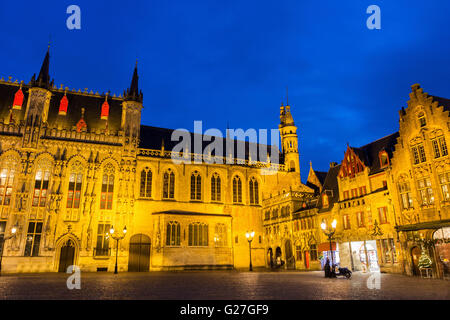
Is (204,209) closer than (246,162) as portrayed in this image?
Yes

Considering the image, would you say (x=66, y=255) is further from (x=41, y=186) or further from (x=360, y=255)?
(x=360, y=255)

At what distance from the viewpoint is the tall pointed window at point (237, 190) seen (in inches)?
1827

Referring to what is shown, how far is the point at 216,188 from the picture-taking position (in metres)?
45.5

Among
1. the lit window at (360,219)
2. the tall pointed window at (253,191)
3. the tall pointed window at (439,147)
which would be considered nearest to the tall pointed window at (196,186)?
the tall pointed window at (253,191)

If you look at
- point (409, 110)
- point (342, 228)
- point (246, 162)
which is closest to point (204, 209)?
point (246, 162)

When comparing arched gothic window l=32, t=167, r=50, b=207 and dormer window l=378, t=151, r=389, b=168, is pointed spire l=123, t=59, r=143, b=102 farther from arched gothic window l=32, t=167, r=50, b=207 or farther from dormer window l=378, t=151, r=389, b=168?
dormer window l=378, t=151, r=389, b=168

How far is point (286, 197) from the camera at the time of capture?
42938mm

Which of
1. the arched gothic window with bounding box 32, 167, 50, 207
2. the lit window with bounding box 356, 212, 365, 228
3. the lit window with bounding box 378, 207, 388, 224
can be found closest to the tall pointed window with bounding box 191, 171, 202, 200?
the arched gothic window with bounding box 32, 167, 50, 207

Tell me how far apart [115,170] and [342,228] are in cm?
2838

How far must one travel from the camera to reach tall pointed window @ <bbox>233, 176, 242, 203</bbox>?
46.4 metres

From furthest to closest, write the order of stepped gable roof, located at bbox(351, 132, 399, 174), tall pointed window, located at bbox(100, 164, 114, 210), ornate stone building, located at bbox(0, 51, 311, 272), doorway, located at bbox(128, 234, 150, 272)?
1. tall pointed window, located at bbox(100, 164, 114, 210)
2. doorway, located at bbox(128, 234, 150, 272)
3. ornate stone building, located at bbox(0, 51, 311, 272)
4. stepped gable roof, located at bbox(351, 132, 399, 174)

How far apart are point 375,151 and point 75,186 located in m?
35.4

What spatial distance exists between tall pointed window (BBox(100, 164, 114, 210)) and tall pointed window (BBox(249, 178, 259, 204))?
20.0m
